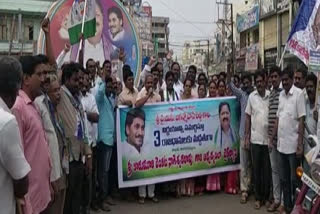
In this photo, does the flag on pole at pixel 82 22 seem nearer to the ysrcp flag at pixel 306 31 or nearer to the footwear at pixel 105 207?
the footwear at pixel 105 207

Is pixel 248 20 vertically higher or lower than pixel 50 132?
higher

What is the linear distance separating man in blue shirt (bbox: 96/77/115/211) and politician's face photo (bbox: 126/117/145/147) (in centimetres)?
28

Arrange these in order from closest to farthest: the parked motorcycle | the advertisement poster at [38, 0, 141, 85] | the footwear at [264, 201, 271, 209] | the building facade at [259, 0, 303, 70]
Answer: the parked motorcycle, the footwear at [264, 201, 271, 209], the advertisement poster at [38, 0, 141, 85], the building facade at [259, 0, 303, 70]

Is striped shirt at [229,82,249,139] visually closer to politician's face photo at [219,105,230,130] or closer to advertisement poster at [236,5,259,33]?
politician's face photo at [219,105,230,130]

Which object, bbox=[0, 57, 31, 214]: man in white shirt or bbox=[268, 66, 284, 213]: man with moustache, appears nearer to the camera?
bbox=[0, 57, 31, 214]: man in white shirt

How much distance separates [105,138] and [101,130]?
4.8 inches

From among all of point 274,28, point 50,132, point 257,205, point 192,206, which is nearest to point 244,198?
point 257,205

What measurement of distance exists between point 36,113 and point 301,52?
155 inches

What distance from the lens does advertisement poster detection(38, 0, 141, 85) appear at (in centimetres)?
799

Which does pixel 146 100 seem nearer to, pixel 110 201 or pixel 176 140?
pixel 176 140

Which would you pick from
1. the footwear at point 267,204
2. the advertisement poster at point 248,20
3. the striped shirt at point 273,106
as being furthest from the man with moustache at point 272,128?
the advertisement poster at point 248,20

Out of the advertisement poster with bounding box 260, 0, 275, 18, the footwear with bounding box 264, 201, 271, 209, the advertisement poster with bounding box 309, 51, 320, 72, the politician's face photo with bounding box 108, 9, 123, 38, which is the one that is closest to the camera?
the advertisement poster with bounding box 309, 51, 320, 72

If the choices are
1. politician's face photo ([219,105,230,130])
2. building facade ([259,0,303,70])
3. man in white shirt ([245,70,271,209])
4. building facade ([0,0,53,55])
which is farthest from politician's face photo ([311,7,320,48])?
building facade ([0,0,53,55])

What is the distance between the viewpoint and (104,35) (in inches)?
341
